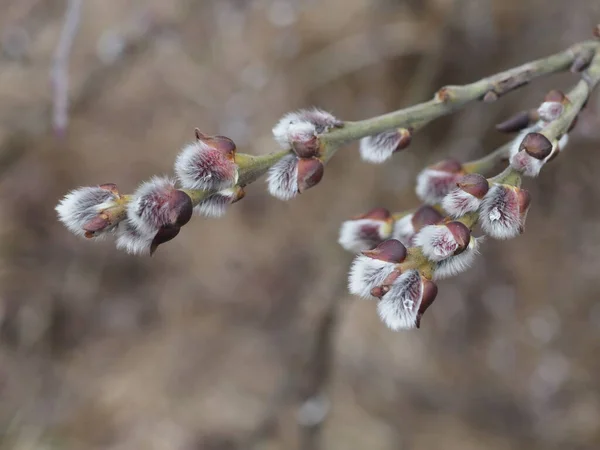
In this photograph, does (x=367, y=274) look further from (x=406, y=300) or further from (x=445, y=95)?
(x=445, y=95)

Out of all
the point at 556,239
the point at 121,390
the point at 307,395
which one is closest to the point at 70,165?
the point at 121,390

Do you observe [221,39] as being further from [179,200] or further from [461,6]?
[179,200]

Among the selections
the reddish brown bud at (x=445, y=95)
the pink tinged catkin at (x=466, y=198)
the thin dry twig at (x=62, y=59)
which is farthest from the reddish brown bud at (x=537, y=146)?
the thin dry twig at (x=62, y=59)

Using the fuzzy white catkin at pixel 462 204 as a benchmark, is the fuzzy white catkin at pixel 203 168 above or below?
below

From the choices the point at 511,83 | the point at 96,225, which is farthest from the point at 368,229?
the point at 96,225

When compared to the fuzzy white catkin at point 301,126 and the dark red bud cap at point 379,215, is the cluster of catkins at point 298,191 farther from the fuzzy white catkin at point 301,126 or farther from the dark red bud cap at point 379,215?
the dark red bud cap at point 379,215
